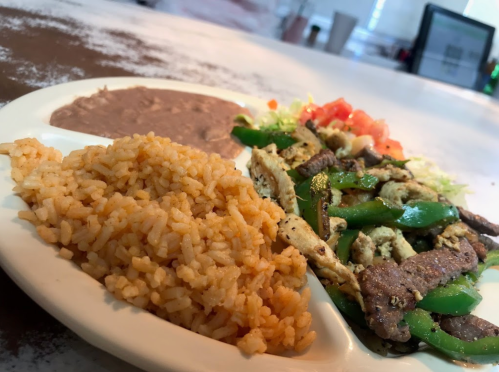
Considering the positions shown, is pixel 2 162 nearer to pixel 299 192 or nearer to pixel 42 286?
pixel 42 286

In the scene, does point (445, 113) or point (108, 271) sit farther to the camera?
point (445, 113)

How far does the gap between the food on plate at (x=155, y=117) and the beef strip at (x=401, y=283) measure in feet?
3.74

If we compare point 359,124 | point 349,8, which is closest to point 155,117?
point 359,124

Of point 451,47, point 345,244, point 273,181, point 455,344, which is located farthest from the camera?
point 451,47

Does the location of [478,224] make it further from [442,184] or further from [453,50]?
[453,50]

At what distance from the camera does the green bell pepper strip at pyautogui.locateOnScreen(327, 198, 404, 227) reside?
1649 millimetres

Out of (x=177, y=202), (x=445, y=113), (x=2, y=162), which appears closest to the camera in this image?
(x=177, y=202)

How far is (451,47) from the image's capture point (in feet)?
22.4

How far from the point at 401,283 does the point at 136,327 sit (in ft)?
2.95

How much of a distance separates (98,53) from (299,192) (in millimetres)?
2283

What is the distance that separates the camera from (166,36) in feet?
14.0

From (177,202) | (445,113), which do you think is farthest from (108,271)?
(445,113)

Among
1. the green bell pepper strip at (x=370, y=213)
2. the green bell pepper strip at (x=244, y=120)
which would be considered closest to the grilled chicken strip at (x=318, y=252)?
the green bell pepper strip at (x=370, y=213)

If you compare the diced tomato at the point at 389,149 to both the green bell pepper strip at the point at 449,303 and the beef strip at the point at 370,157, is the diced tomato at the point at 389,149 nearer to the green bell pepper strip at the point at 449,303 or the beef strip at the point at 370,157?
the beef strip at the point at 370,157
